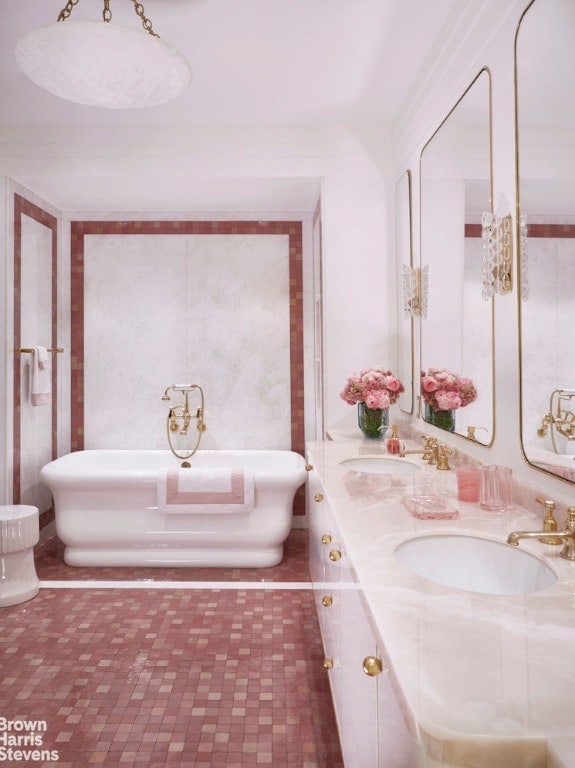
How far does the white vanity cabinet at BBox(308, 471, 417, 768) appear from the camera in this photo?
2.84ft

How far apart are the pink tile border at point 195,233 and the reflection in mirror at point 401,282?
1.06 metres

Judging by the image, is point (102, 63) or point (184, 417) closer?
point (102, 63)

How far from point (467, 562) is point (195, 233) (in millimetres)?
3440

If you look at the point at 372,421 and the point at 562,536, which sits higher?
the point at 372,421

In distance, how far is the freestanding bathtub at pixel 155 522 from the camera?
130 inches

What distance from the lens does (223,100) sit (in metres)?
3.01

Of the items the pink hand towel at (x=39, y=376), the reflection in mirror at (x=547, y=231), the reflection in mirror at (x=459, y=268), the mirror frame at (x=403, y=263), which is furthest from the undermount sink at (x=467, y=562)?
the pink hand towel at (x=39, y=376)

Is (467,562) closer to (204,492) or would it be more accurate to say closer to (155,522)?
(204,492)

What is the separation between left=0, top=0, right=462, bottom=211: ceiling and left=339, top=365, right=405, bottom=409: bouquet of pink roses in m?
1.33

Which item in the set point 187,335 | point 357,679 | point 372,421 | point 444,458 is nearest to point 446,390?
point 444,458

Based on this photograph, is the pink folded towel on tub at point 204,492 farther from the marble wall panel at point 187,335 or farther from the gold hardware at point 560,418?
the gold hardware at point 560,418

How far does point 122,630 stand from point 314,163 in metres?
2.81

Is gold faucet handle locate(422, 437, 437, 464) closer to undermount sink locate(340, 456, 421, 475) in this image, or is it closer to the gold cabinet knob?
undermount sink locate(340, 456, 421, 475)

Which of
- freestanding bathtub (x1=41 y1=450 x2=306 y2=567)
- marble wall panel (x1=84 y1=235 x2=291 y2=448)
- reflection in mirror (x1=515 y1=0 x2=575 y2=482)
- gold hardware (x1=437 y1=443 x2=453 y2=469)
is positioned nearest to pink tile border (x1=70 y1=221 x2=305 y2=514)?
marble wall panel (x1=84 y1=235 x2=291 y2=448)
